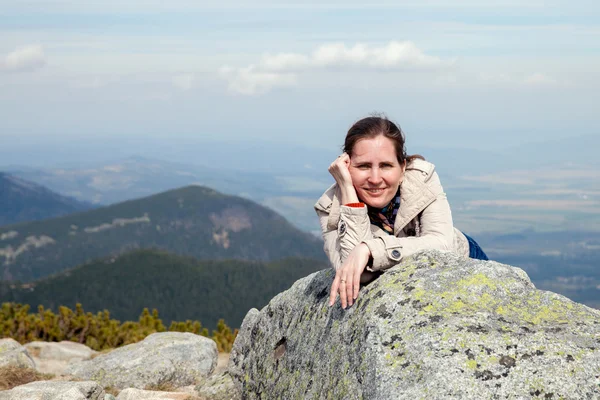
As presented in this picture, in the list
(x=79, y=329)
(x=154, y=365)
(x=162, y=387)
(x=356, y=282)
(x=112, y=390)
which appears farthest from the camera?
(x=79, y=329)

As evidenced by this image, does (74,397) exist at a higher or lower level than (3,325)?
higher

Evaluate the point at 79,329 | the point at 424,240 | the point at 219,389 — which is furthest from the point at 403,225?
the point at 79,329

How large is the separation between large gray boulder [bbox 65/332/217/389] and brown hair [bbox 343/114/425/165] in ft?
25.3

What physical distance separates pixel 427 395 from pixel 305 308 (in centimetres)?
340

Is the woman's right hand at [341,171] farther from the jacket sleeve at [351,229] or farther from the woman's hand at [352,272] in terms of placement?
the woman's hand at [352,272]

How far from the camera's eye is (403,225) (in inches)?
277

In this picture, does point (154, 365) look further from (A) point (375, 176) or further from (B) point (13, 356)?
(A) point (375, 176)

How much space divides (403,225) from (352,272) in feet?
3.53

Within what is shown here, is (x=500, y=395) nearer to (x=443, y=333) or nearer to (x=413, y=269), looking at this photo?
(x=443, y=333)

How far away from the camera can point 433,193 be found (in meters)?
6.91

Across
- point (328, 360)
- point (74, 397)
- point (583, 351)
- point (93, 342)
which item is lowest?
point (93, 342)

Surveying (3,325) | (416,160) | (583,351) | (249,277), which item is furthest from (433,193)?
(249,277)

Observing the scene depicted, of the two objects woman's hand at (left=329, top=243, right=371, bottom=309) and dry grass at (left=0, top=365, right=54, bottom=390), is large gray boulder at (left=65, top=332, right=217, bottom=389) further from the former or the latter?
woman's hand at (left=329, top=243, right=371, bottom=309)

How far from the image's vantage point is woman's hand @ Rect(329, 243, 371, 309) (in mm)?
6270
